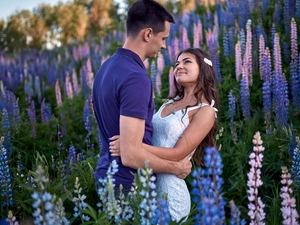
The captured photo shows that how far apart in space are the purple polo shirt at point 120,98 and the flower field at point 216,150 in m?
0.26

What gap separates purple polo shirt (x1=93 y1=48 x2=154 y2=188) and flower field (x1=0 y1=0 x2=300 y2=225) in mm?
264

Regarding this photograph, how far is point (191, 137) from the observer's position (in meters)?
3.11

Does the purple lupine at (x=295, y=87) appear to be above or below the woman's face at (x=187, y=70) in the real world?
below

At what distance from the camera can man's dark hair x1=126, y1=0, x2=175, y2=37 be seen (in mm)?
2975

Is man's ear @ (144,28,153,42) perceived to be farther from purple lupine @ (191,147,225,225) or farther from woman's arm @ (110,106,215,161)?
purple lupine @ (191,147,225,225)

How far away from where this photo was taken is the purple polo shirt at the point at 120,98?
263 centimetres

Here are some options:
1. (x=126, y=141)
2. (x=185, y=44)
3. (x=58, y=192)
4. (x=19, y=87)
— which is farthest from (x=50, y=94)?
(x=126, y=141)

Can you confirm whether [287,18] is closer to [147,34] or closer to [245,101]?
[245,101]

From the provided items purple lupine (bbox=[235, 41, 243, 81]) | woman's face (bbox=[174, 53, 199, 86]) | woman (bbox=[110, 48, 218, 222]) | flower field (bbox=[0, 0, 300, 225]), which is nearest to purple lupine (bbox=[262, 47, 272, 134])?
flower field (bbox=[0, 0, 300, 225])

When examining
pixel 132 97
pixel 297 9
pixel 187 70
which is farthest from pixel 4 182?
pixel 297 9

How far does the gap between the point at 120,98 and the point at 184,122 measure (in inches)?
29.1

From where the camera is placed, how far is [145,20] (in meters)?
2.97

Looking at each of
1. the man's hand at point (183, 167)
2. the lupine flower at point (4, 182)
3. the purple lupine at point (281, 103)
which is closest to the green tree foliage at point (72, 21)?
the purple lupine at point (281, 103)

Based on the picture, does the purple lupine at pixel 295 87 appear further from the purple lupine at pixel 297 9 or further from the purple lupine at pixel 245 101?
the purple lupine at pixel 297 9
